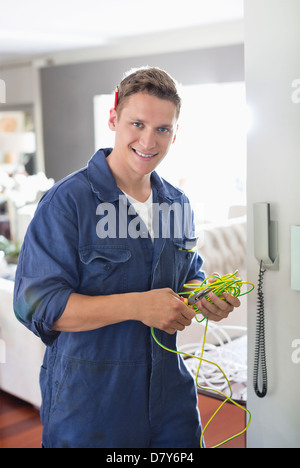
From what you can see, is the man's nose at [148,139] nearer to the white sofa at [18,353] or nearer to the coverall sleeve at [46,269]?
the coverall sleeve at [46,269]

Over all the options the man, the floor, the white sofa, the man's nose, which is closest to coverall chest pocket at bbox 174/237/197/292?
the man

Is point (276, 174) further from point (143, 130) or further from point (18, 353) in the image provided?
point (18, 353)

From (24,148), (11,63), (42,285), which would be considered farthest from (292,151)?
(11,63)

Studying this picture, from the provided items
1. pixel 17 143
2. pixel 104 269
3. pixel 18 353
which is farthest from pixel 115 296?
pixel 17 143

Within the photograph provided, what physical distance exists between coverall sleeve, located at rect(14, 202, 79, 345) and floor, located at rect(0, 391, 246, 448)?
1.24 meters

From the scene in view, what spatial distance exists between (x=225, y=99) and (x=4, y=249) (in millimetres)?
3285

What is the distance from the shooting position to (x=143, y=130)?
1254mm

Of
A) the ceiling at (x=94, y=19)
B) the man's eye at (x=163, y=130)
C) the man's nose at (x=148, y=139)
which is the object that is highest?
the ceiling at (x=94, y=19)

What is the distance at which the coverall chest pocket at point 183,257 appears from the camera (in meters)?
1.38

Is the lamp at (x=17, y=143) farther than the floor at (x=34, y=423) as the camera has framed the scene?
Yes

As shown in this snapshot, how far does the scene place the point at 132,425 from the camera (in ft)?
4.20

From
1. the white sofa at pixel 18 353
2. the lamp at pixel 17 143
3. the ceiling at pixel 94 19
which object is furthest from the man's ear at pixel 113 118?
the lamp at pixel 17 143

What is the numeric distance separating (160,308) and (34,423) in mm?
1747

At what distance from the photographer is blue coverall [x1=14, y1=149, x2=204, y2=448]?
1.18 meters
